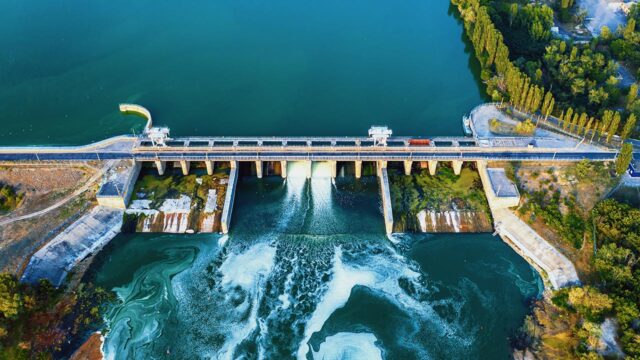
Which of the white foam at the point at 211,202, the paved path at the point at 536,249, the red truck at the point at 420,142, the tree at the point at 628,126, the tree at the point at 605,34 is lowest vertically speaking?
the paved path at the point at 536,249

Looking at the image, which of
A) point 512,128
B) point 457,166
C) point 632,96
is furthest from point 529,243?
point 632,96

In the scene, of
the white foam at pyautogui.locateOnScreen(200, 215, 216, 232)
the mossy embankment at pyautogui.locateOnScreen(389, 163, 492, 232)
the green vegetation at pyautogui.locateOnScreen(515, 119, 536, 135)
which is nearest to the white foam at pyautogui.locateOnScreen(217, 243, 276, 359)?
the white foam at pyautogui.locateOnScreen(200, 215, 216, 232)

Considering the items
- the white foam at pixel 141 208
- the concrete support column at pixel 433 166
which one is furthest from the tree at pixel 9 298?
the concrete support column at pixel 433 166

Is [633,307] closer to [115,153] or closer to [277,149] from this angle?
[277,149]

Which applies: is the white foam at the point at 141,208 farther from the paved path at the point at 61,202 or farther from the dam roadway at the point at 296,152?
the paved path at the point at 61,202

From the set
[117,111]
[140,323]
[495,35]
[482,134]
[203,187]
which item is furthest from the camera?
[495,35]

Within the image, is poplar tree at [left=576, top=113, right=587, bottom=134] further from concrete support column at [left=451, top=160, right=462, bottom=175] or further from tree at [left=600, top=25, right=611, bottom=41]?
tree at [left=600, top=25, right=611, bottom=41]

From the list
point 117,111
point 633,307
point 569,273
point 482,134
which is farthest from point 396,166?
point 117,111
